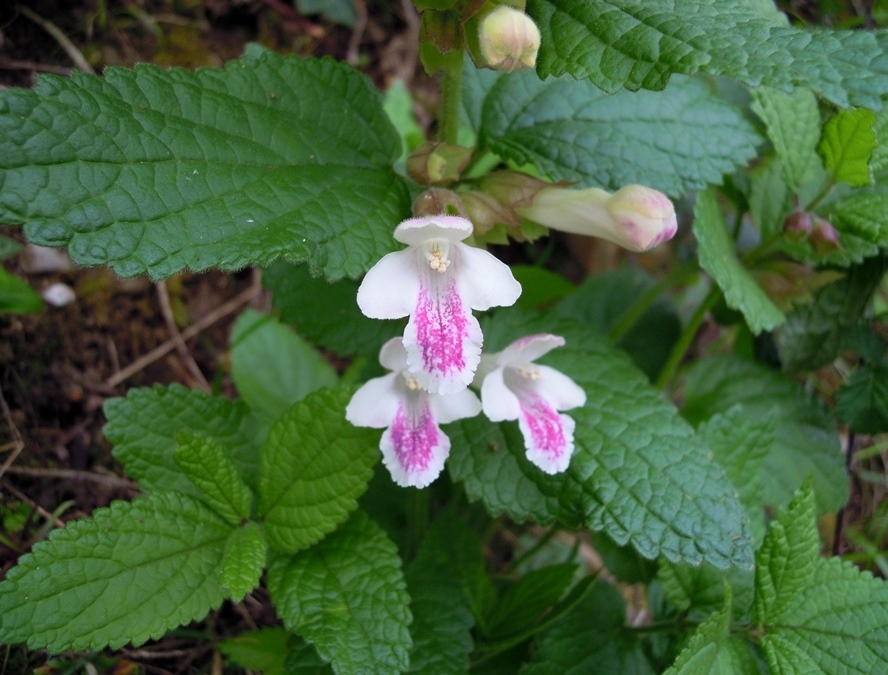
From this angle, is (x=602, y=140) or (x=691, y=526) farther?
(x=602, y=140)

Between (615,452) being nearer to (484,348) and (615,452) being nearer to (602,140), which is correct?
(484,348)

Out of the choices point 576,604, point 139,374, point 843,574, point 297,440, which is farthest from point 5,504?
point 843,574

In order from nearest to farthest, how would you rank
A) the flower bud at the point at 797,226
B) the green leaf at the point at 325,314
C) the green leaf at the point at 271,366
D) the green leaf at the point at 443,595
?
1. the green leaf at the point at 443,595
2. the green leaf at the point at 325,314
3. the flower bud at the point at 797,226
4. the green leaf at the point at 271,366

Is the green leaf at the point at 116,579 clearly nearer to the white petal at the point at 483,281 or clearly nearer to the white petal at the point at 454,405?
the white petal at the point at 454,405

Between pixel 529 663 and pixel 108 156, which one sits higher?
pixel 108 156

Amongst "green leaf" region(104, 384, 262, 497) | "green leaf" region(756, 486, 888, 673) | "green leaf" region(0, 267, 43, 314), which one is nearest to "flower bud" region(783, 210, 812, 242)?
"green leaf" region(756, 486, 888, 673)

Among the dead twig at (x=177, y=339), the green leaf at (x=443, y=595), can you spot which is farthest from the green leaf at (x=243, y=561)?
the dead twig at (x=177, y=339)
